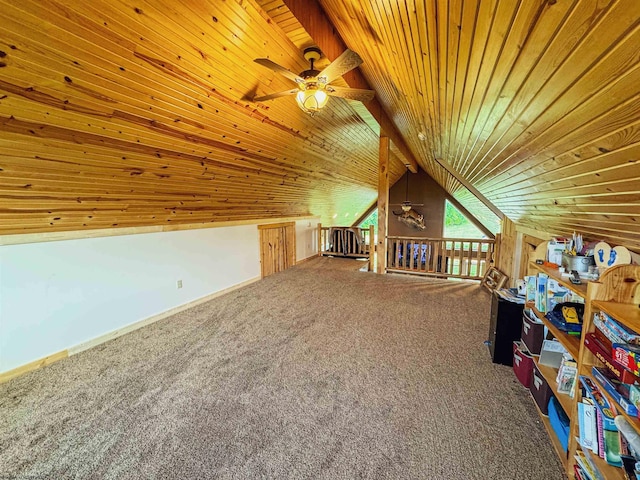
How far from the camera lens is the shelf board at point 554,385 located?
1451mm

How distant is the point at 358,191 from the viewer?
7641 mm

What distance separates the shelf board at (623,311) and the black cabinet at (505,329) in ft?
3.45

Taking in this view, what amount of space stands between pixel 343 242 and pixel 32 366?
580cm

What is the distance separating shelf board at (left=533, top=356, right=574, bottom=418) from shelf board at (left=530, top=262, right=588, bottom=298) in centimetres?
61

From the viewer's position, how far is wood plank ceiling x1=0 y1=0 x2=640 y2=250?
843mm

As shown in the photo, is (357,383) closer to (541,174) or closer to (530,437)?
(530,437)

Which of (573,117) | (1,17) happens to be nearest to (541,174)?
(573,117)

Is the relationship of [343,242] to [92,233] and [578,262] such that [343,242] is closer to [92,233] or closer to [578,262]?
[92,233]

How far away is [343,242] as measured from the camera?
7.09 metres

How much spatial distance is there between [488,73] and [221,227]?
3.95 meters

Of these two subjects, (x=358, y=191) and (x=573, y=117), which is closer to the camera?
(x=573, y=117)

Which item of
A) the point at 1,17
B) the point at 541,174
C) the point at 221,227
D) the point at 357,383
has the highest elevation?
the point at 1,17

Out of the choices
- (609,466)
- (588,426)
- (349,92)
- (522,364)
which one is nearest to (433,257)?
(522,364)

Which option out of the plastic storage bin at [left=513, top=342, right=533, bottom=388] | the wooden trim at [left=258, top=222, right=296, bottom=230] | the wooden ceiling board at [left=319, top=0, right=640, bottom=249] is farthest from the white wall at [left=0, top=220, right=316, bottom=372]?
the plastic storage bin at [left=513, top=342, right=533, bottom=388]
